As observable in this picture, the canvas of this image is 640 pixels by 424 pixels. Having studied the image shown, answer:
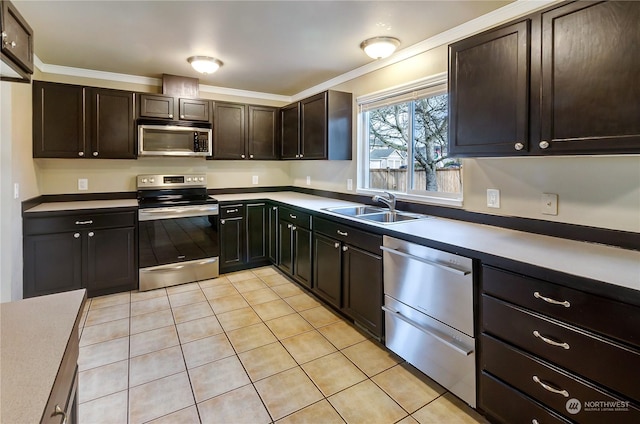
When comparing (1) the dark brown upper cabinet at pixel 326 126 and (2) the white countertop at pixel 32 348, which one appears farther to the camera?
(1) the dark brown upper cabinet at pixel 326 126


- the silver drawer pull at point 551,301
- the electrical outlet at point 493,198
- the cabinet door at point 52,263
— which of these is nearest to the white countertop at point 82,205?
the cabinet door at point 52,263

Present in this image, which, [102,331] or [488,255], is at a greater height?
[488,255]

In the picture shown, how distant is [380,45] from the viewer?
2723 millimetres

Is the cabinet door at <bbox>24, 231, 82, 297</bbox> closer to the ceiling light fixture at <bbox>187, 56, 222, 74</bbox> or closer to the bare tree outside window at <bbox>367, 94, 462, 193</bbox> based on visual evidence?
the ceiling light fixture at <bbox>187, 56, 222, 74</bbox>

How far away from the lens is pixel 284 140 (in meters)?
4.47

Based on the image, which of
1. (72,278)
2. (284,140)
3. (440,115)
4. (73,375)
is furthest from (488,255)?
(72,278)

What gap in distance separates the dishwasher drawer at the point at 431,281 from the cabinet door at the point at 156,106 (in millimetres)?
2962

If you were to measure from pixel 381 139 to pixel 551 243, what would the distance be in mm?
1983

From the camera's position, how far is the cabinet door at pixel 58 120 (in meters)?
3.22

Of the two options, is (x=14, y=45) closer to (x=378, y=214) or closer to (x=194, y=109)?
(x=378, y=214)

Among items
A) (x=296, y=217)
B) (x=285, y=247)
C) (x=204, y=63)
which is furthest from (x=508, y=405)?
(x=204, y=63)

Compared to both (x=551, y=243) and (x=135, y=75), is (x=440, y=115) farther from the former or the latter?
(x=135, y=75)

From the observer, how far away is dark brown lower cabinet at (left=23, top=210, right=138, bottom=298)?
3.06 m

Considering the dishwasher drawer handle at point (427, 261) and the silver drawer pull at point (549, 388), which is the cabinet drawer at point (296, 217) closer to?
the dishwasher drawer handle at point (427, 261)
